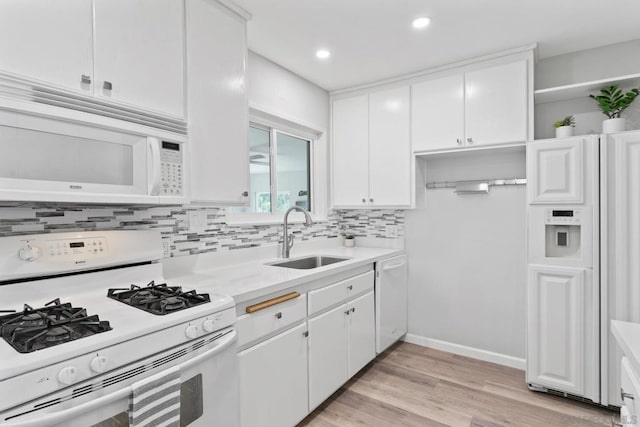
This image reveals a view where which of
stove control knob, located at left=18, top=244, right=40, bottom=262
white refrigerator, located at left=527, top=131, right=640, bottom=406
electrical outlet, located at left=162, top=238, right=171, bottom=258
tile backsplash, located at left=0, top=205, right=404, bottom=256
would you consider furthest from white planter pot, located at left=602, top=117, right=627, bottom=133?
stove control knob, located at left=18, top=244, right=40, bottom=262

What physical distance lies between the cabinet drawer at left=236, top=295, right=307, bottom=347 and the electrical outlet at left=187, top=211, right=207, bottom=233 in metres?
0.77

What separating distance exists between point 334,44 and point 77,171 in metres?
1.86

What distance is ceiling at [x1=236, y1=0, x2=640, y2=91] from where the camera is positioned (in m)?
2.02

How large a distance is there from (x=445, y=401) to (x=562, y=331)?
916 millimetres

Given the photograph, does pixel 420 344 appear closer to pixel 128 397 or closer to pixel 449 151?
pixel 449 151

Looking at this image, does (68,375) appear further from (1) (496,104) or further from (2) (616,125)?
(2) (616,125)

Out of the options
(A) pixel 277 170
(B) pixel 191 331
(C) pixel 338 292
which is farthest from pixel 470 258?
(B) pixel 191 331

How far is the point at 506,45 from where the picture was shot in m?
2.52

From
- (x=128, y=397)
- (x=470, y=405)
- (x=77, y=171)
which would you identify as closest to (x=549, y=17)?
(x=470, y=405)

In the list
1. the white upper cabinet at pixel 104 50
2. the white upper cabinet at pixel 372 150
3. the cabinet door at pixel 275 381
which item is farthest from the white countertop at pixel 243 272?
the white upper cabinet at pixel 104 50

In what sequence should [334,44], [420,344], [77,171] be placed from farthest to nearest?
[420,344]
[334,44]
[77,171]

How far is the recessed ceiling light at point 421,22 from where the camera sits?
2152 mm

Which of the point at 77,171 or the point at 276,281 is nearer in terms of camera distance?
the point at 77,171

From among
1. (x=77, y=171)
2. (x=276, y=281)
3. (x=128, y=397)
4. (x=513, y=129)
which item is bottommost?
(x=128, y=397)
